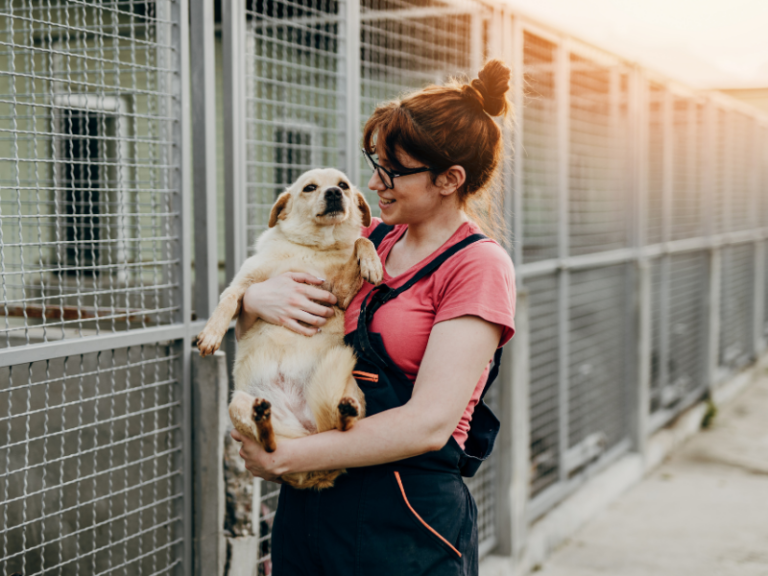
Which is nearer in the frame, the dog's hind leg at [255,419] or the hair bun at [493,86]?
the dog's hind leg at [255,419]

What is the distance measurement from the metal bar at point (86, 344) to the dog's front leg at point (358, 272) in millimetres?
637

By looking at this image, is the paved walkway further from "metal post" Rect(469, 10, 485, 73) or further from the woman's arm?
the woman's arm

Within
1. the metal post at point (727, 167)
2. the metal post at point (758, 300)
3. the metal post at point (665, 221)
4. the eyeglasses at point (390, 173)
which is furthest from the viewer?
the metal post at point (758, 300)

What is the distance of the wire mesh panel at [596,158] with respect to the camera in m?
5.07

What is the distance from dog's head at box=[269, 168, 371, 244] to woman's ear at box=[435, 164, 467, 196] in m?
0.62

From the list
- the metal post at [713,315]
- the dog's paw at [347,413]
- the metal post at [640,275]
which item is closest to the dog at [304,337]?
the dog's paw at [347,413]

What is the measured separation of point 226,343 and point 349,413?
120 centimetres

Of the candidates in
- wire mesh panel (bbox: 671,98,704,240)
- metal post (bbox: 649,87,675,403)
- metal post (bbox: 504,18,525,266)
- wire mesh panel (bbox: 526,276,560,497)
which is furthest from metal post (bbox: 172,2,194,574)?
wire mesh panel (bbox: 671,98,704,240)

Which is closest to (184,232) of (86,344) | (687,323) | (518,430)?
(86,344)

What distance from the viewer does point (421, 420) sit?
4.96 ft

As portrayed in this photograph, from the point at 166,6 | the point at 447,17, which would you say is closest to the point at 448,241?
the point at 166,6

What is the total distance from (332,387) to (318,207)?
740 mm

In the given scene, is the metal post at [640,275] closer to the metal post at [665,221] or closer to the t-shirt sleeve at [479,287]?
the metal post at [665,221]

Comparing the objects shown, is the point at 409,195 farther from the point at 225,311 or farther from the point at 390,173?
the point at 225,311
